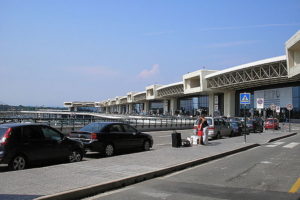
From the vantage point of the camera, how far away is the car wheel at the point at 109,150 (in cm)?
1304

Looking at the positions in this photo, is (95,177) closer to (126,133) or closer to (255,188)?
(255,188)

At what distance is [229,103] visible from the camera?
251ft

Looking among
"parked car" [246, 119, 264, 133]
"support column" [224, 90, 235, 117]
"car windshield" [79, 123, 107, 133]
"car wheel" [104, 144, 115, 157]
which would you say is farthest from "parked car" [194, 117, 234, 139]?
"support column" [224, 90, 235, 117]

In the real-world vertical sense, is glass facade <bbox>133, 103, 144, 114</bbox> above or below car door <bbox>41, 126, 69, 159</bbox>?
above

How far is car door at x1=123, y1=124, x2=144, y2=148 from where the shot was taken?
1445 centimetres

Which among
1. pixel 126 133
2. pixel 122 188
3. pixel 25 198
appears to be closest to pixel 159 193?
pixel 122 188

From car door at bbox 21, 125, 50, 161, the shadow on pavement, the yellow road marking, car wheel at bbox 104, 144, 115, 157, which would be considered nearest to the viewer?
the shadow on pavement


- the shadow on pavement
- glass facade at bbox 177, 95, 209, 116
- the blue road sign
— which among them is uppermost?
glass facade at bbox 177, 95, 209, 116

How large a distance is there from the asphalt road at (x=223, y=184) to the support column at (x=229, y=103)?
6509 cm

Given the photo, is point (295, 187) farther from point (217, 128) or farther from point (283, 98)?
point (283, 98)

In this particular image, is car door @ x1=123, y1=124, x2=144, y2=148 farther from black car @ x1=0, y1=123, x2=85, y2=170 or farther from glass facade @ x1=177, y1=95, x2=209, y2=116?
glass facade @ x1=177, y1=95, x2=209, y2=116

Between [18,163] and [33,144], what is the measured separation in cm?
73

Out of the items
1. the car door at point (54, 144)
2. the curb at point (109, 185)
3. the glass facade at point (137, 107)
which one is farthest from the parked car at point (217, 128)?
the glass facade at point (137, 107)

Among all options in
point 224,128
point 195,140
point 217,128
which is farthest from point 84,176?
point 224,128
